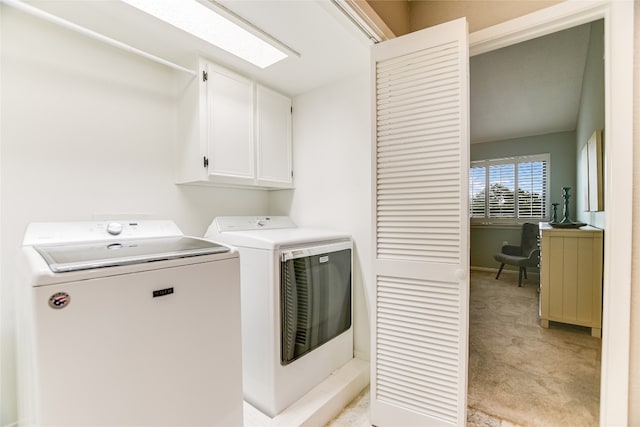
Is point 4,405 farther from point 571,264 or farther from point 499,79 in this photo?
point 499,79

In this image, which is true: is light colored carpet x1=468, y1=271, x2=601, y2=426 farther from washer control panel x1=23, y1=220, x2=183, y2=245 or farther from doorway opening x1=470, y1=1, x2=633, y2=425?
washer control panel x1=23, y1=220, x2=183, y2=245

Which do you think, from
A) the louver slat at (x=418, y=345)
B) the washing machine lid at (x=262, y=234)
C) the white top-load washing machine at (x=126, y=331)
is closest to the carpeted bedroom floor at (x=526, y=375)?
the louver slat at (x=418, y=345)

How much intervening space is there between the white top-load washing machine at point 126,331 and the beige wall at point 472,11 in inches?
72.0

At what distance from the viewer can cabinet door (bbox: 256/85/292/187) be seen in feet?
7.45

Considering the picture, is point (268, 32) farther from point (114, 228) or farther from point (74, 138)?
point (114, 228)

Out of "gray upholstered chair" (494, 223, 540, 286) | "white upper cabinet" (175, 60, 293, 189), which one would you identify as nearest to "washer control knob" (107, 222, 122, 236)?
"white upper cabinet" (175, 60, 293, 189)

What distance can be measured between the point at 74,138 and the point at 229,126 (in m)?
0.86

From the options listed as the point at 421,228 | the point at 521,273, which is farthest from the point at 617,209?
the point at 521,273

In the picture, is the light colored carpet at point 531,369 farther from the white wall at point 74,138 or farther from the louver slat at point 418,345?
the white wall at point 74,138

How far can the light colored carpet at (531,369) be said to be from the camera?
5.82 ft

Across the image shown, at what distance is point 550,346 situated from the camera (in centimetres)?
261

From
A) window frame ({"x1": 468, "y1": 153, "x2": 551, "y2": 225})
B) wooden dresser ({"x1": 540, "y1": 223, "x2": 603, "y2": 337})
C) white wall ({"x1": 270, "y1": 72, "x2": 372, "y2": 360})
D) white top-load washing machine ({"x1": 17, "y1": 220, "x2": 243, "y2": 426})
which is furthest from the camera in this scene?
window frame ({"x1": 468, "y1": 153, "x2": 551, "y2": 225})

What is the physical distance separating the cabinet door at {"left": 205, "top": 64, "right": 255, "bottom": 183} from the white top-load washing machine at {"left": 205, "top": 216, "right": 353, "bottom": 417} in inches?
15.1

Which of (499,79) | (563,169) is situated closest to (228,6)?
(499,79)
